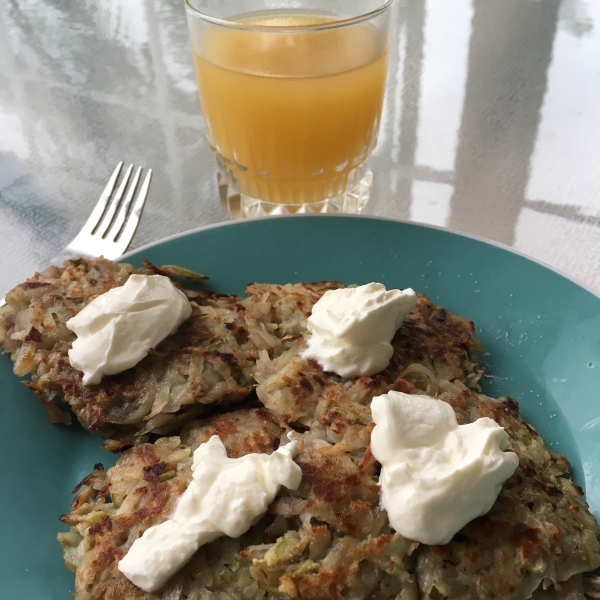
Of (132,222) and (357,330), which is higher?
(357,330)

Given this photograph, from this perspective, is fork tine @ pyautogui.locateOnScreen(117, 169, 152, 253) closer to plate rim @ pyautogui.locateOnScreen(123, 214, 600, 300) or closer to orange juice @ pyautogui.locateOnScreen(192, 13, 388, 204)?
plate rim @ pyautogui.locateOnScreen(123, 214, 600, 300)

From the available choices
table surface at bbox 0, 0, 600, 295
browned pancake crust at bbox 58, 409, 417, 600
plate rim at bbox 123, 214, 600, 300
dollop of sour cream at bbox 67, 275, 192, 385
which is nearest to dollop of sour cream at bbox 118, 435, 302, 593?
→ browned pancake crust at bbox 58, 409, 417, 600

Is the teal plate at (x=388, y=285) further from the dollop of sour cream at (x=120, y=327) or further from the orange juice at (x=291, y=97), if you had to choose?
the orange juice at (x=291, y=97)

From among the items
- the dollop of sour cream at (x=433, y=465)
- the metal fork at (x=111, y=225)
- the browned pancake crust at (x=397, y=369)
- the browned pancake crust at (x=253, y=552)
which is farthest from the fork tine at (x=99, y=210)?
the dollop of sour cream at (x=433, y=465)

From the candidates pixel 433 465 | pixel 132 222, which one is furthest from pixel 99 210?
pixel 433 465

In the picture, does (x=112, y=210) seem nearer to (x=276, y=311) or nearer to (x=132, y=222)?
(x=132, y=222)

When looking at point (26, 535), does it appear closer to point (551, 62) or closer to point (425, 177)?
point (425, 177)
